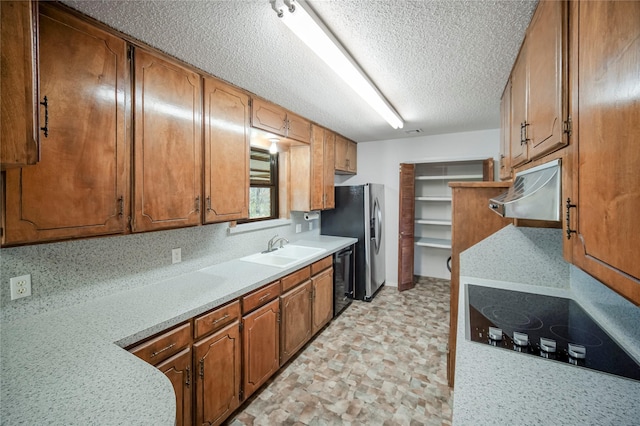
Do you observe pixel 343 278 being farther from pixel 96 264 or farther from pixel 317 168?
pixel 96 264

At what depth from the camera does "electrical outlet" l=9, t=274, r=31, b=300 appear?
4.18 feet

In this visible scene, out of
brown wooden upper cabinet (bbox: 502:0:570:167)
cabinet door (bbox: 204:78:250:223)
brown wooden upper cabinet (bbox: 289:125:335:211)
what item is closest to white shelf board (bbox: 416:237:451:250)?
brown wooden upper cabinet (bbox: 289:125:335:211)

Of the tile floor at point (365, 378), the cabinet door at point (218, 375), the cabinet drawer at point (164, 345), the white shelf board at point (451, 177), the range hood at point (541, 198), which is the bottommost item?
the tile floor at point (365, 378)

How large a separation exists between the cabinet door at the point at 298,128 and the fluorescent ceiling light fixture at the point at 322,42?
2.98 feet

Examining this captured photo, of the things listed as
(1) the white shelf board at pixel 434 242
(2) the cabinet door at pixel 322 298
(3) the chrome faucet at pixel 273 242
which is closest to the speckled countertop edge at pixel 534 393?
(2) the cabinet door at pixel 322 298

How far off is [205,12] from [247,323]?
71.6 inches

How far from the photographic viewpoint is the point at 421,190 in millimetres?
4676

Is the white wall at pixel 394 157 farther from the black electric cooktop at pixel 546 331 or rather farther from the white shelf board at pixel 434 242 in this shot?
the black electric cooktop at pixel 546 331

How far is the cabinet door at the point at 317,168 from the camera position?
3.16 m

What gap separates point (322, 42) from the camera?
1363mm

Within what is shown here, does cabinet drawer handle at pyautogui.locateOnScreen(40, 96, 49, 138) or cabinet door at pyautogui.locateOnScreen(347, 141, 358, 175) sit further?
cabinet door at pyautogui.locateOnScreen(347, 141, 358, 175)

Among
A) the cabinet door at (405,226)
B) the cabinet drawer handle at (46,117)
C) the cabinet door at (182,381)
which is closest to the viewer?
the cabinet drawer handle at (46,117)

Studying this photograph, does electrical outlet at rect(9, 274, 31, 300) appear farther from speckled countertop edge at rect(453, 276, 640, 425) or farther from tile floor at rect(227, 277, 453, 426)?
speckled countertop edge at rect(453, 276, 640, 425)

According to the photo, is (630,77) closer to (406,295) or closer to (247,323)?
(247,323)
